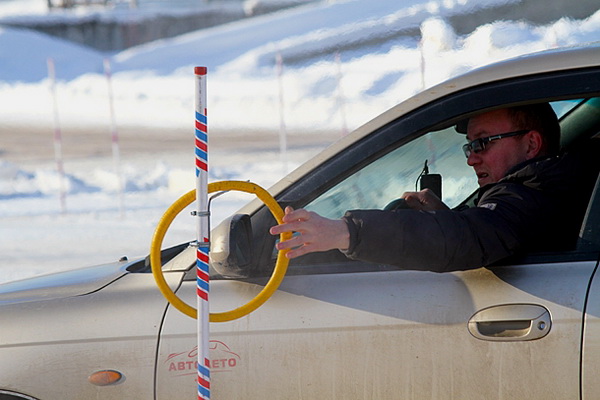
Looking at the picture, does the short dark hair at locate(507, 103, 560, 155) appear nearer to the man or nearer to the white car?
the man

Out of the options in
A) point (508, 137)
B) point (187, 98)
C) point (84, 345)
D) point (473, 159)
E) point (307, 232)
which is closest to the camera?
point (307, 232)

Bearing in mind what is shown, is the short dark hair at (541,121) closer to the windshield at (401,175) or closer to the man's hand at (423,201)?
the windshield at (401,175)

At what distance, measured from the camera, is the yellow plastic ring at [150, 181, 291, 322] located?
103 inches

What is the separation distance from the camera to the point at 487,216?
9.05 ft

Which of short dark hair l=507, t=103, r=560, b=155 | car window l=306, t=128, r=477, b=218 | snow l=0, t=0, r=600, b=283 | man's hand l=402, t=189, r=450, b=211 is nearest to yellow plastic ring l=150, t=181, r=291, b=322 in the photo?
car window l=306, t=128, r=477, b=218

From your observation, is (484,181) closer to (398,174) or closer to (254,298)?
(398,174)

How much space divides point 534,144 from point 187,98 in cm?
1779

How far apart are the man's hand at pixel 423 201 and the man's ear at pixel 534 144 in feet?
1.13

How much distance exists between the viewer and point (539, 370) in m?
2.58

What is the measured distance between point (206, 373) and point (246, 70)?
19.7 meters

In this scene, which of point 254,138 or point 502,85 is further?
point 254,138

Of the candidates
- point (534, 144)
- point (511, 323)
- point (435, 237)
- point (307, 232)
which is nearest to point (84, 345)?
point (307, 232)

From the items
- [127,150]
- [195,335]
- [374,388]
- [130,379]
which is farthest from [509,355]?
[127,150]

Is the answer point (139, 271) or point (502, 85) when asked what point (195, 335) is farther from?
point (502, 85)
